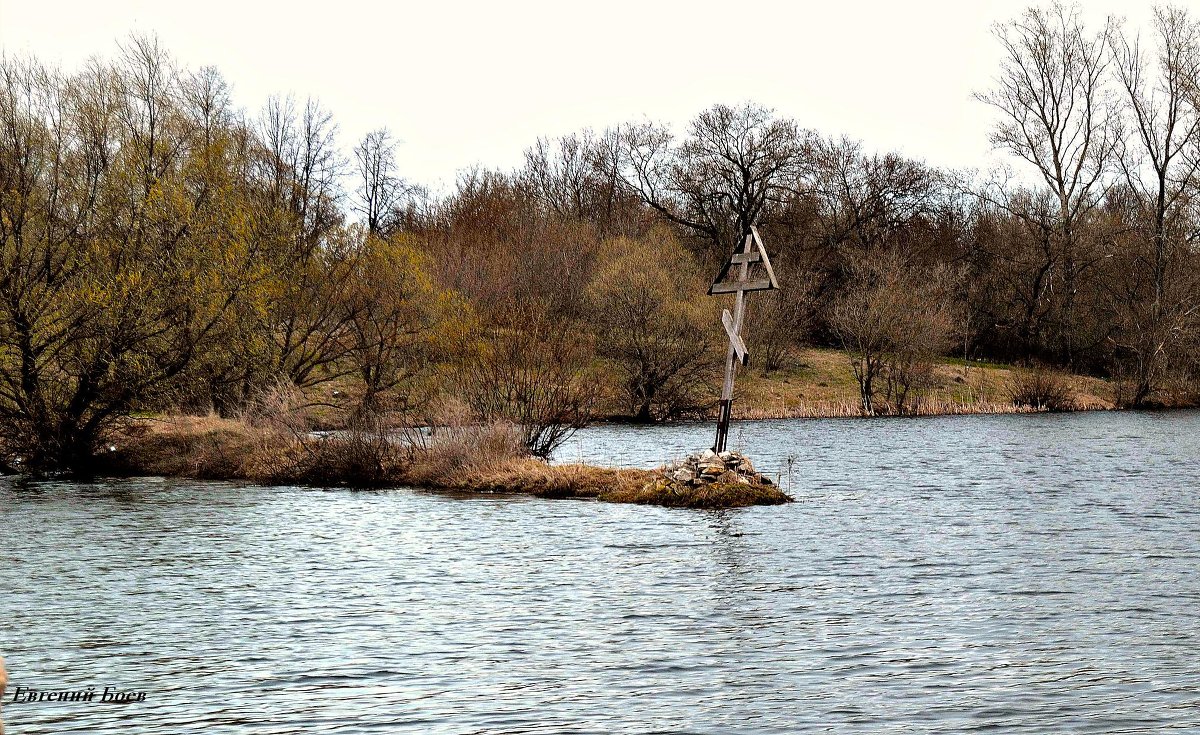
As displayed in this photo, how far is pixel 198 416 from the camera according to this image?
35.5 meters

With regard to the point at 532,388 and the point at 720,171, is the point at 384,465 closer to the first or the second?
the point at 532,388

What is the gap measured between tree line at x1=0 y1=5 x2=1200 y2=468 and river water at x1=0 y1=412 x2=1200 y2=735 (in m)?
7.10

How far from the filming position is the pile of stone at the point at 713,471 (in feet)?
81.1

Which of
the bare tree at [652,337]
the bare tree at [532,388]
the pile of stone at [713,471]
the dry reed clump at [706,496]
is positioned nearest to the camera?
the dry reed clump at [706,496]

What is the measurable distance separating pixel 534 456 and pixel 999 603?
17.3 metres

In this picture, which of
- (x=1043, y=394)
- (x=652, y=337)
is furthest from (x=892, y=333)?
(x=652, y=337)

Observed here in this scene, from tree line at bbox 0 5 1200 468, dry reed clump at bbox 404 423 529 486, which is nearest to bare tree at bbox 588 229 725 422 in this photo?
tree line at bbox 0 5 1200 468

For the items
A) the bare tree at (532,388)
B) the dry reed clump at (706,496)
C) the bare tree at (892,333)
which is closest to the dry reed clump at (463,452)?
the bare tree at (532,388)

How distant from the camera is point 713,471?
24.8 m

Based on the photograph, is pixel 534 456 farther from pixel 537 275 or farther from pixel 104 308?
pixel 537 275

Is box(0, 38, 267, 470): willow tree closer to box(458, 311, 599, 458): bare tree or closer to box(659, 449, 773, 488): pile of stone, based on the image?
box(458, 311, 599, 458): bare tree

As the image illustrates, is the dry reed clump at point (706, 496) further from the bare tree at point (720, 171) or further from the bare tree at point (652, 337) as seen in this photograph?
the bare tree at point (720, 171)

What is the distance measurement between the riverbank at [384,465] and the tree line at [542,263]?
48.7 inches

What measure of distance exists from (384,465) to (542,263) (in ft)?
126
